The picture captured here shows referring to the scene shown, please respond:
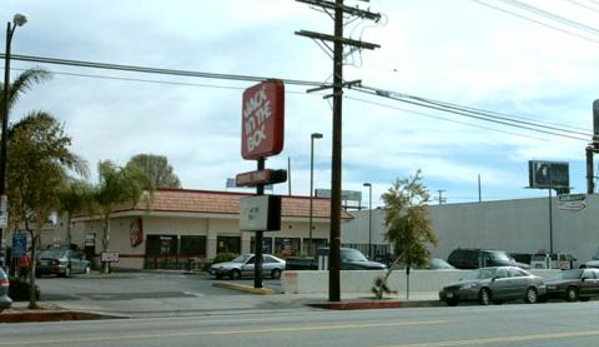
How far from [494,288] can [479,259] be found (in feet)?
40.1

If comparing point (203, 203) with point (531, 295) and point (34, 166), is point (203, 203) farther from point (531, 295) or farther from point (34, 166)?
point (34, 166)

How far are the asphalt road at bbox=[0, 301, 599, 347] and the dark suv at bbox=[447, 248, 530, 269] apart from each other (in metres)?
19.1

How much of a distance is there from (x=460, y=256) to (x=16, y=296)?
2506cm

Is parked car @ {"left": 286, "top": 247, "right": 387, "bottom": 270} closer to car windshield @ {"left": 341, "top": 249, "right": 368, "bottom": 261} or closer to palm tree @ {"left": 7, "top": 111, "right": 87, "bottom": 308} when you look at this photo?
car windshield @ {"left": 341, "top": 249, "right": 368, "bottom": 261}

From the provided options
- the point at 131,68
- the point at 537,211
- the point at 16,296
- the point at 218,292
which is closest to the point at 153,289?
the point at 218,292

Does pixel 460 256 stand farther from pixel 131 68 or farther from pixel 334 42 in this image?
pixel 131 68

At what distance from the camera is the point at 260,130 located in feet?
85.9

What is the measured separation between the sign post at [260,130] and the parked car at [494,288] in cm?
682

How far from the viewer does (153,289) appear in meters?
26.7

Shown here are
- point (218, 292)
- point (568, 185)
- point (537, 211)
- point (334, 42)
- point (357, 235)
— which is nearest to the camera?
point (334, 42)

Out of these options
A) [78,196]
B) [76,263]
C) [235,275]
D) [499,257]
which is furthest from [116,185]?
[499,257]

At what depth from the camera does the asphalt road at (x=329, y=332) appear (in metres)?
12.2

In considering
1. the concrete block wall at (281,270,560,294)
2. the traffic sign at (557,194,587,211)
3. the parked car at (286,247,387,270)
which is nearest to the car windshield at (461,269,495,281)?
the concrete block wall at (281,270,560,294)

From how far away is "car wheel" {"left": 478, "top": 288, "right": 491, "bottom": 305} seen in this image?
25.5m
